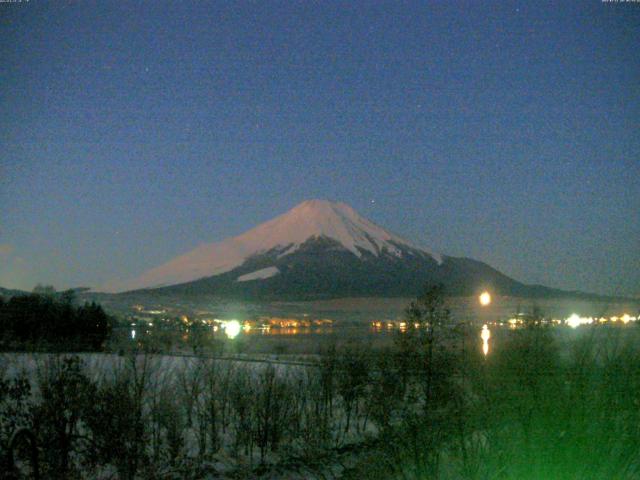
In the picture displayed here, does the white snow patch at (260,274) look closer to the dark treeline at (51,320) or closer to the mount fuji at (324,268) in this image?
the mount fuji at (324,268)

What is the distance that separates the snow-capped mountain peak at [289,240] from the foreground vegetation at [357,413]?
328 feet

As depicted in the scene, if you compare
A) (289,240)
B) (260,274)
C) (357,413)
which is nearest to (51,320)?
(357,413)

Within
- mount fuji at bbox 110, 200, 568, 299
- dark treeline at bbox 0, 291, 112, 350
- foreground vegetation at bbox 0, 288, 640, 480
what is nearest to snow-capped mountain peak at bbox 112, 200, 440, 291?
mount fuji at bbox 110, 200, 568, 299

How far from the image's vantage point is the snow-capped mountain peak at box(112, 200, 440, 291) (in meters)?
124

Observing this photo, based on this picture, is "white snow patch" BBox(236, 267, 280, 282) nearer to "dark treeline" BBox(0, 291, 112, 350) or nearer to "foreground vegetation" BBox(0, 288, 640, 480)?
"dark treeline" BBox(0, 291, 112, 350)

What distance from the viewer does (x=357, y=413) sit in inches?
650

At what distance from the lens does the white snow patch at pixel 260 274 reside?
104969 mm

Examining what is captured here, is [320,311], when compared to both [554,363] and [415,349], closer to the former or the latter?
[415,349]

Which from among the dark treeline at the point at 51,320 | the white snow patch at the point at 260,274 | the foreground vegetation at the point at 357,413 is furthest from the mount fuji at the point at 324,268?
the foreground vegetation at the point at 357,413

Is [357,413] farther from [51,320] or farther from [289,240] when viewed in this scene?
[289,240]

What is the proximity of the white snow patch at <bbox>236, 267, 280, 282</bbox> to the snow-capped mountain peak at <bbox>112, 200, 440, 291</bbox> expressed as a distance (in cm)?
932

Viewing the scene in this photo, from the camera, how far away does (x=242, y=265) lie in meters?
117

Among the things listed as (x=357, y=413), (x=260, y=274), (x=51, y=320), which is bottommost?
→ (x=357, y=413)

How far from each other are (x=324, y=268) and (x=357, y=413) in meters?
93.1
